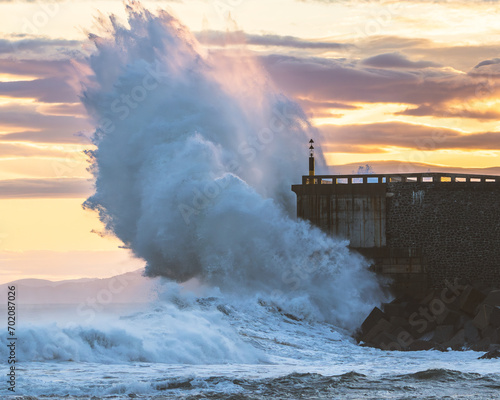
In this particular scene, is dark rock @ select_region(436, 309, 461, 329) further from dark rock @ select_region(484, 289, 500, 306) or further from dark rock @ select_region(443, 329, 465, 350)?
dark rock @ select_region(443, 329, 465, 350)

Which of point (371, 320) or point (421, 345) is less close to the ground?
point (371, 320)

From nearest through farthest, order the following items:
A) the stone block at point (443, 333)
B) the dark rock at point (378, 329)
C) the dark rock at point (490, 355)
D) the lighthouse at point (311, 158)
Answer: the dark rock at point (490, 355), the stone block at point (443, 333), the dark rock at point (378, 329), the lighthouse at point (311, 158)

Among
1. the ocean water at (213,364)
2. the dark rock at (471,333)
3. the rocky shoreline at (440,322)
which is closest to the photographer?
the ocean water at (213,364)

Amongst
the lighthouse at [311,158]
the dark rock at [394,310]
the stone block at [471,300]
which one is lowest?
the dark rock at [394,310]

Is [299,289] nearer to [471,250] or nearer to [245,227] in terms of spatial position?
[245,227]

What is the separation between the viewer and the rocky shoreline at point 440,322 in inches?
899

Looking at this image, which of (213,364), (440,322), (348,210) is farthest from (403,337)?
(213,364)

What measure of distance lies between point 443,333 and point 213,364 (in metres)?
7.52

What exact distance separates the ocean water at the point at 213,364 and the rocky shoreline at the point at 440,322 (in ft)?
2.46

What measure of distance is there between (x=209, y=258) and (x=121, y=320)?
7053mm

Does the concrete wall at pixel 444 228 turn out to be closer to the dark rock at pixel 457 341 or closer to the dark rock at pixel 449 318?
the dark rock at pixel 449 318

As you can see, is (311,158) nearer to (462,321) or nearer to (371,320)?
(371,320)

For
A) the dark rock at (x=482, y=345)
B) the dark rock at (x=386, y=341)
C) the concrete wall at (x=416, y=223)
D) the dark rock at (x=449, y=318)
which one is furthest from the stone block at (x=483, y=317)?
the concrete wall at (x=416, y=223)

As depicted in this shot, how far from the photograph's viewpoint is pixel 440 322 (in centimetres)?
2516
